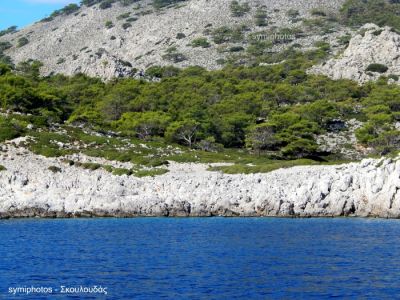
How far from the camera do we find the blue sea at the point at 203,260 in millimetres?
22406

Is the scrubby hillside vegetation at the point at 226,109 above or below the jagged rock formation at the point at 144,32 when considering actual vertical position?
below

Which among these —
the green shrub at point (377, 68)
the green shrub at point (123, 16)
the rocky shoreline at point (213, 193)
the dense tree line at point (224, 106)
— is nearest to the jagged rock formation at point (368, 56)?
the green shrub at point (377, 68)

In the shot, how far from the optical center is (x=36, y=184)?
5156 centimetres

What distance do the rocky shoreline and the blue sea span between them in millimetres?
3366

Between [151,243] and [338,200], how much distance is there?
17.3 m

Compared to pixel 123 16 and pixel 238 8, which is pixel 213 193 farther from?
pixel 123 16

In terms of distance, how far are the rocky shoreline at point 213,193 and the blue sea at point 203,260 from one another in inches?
133

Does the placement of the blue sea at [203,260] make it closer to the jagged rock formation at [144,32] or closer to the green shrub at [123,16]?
the jagged rock formation at [144,32]

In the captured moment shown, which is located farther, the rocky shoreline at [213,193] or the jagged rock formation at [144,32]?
the jagged rock formation at [144,32]

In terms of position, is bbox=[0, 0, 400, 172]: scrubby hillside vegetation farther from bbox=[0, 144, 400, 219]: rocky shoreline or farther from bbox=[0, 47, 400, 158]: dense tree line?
bbox=[0, 144, 400, 219]: rocky shoreline

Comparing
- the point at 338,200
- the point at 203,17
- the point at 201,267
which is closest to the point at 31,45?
the point at 203,17

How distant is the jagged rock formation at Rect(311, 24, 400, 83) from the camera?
377ft

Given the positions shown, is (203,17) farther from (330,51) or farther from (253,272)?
(253,272)

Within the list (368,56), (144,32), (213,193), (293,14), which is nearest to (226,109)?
(368,56)
